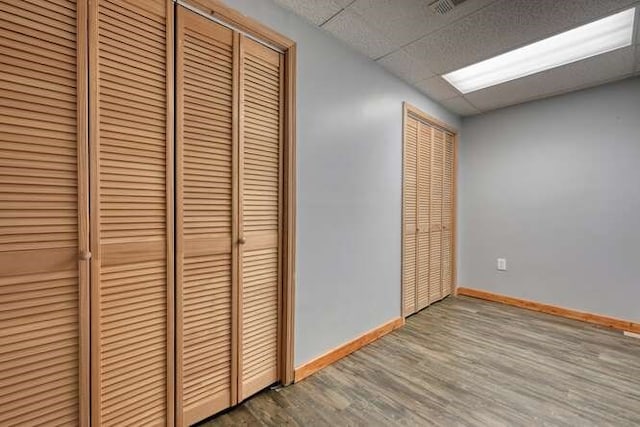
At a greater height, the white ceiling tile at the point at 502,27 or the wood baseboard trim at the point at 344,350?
the white ceiling tile at the point at 502,27

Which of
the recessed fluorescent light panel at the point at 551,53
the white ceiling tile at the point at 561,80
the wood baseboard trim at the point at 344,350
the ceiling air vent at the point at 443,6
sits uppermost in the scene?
the recessed fluorescent light panel at the point at 551,53

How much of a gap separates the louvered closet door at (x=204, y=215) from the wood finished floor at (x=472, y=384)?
0.93ft

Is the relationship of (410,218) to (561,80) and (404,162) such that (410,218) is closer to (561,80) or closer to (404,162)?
(404,162)

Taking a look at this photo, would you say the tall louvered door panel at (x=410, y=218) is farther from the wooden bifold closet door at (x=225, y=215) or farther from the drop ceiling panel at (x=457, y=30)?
the wooden bifold closet door at (x=225, y=215)

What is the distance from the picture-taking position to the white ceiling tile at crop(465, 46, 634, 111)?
7.48 feet

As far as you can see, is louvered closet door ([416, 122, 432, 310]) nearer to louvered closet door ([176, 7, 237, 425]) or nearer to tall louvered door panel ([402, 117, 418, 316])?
tall louvered door panel ([402, 117, 418, 316])

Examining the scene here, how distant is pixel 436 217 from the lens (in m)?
3.30

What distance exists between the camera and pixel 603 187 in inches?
109

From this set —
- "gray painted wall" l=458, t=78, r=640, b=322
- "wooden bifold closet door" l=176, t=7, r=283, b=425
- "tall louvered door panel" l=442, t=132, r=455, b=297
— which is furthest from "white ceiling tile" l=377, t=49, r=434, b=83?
"gray painted wall" l=458, t=78, r=640, b=322

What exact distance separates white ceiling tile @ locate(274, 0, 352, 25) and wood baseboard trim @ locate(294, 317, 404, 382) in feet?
7.35

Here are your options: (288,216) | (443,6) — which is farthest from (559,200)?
(288,216)

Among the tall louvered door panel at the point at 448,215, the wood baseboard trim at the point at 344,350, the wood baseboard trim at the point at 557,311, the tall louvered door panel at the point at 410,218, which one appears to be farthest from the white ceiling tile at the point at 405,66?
the wood baseboard trim at the point at 557,311

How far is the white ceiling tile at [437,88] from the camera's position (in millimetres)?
2661

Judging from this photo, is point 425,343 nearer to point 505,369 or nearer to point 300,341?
point 505,369
